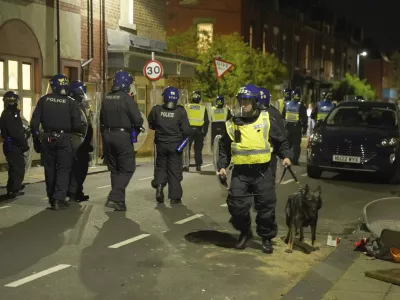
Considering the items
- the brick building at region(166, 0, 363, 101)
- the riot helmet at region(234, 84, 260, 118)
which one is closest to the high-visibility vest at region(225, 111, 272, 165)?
the riot helmet at region(234, 84, 260, 118)

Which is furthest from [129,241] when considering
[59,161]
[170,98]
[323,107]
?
[323,107]

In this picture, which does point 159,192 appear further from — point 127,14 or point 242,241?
point 127,14

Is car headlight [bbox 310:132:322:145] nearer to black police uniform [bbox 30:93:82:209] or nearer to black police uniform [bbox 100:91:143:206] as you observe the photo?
black police uniform [bbox 100:91:143:206]

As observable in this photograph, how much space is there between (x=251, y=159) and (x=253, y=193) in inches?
17.2

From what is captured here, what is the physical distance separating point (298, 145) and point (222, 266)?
1065cm

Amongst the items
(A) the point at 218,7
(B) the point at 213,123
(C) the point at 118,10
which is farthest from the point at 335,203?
(A) the point at 218,7

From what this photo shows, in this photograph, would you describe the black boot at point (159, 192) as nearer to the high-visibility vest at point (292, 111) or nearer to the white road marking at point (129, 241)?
the white road marking at point (129, 241)

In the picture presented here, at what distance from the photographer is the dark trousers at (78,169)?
10914 millimetres

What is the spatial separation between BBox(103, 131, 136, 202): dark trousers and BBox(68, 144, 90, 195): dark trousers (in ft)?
2.70

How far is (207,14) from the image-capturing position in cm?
3588

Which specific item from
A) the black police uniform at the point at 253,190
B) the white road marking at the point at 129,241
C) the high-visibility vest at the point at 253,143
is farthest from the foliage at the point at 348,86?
the high-visibility vest at the point at 253,143

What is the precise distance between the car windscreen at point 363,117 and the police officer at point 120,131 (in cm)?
634

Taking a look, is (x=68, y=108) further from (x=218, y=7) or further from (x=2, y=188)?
(x=218, y=7)

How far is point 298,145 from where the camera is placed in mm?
17391
